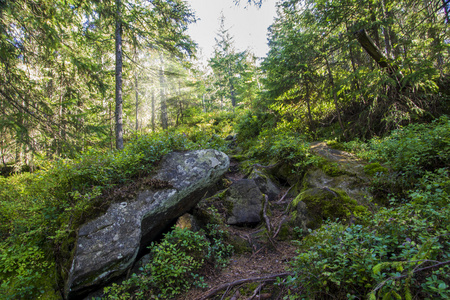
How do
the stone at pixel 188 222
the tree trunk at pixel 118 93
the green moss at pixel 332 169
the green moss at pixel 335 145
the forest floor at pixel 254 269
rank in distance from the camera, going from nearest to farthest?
the forest floor at pixel 254 269
the stone at pixel 188 222
the green moss at pixel 332 169
the green moss at pixel 335 145
the tree trunk at pixel 118 93

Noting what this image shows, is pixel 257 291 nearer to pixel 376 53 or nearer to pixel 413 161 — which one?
pixel 413 161

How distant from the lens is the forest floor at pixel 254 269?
334cm

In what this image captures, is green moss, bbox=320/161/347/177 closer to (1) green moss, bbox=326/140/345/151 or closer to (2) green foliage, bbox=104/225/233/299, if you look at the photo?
(1) green moss, bbox=326/140/345/151

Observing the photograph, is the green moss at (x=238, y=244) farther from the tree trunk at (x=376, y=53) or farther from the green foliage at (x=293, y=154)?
the tree trunk at (x=376, y=53)

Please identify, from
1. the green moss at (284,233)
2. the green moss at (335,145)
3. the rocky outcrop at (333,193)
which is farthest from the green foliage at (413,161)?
the green moss at (335,145)

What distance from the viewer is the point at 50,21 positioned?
5996mm

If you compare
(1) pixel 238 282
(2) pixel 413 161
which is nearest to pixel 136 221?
(1) pixel 238 282

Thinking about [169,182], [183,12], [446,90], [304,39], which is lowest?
[169,182]

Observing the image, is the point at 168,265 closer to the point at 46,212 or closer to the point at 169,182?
the point at 169,182

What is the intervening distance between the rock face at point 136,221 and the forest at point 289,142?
34cm

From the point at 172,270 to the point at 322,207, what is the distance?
3.47 metres

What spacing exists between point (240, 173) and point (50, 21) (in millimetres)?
8134

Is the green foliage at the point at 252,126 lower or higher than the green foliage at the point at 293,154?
higher

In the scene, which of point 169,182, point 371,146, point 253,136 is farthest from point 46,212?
point 253,136
